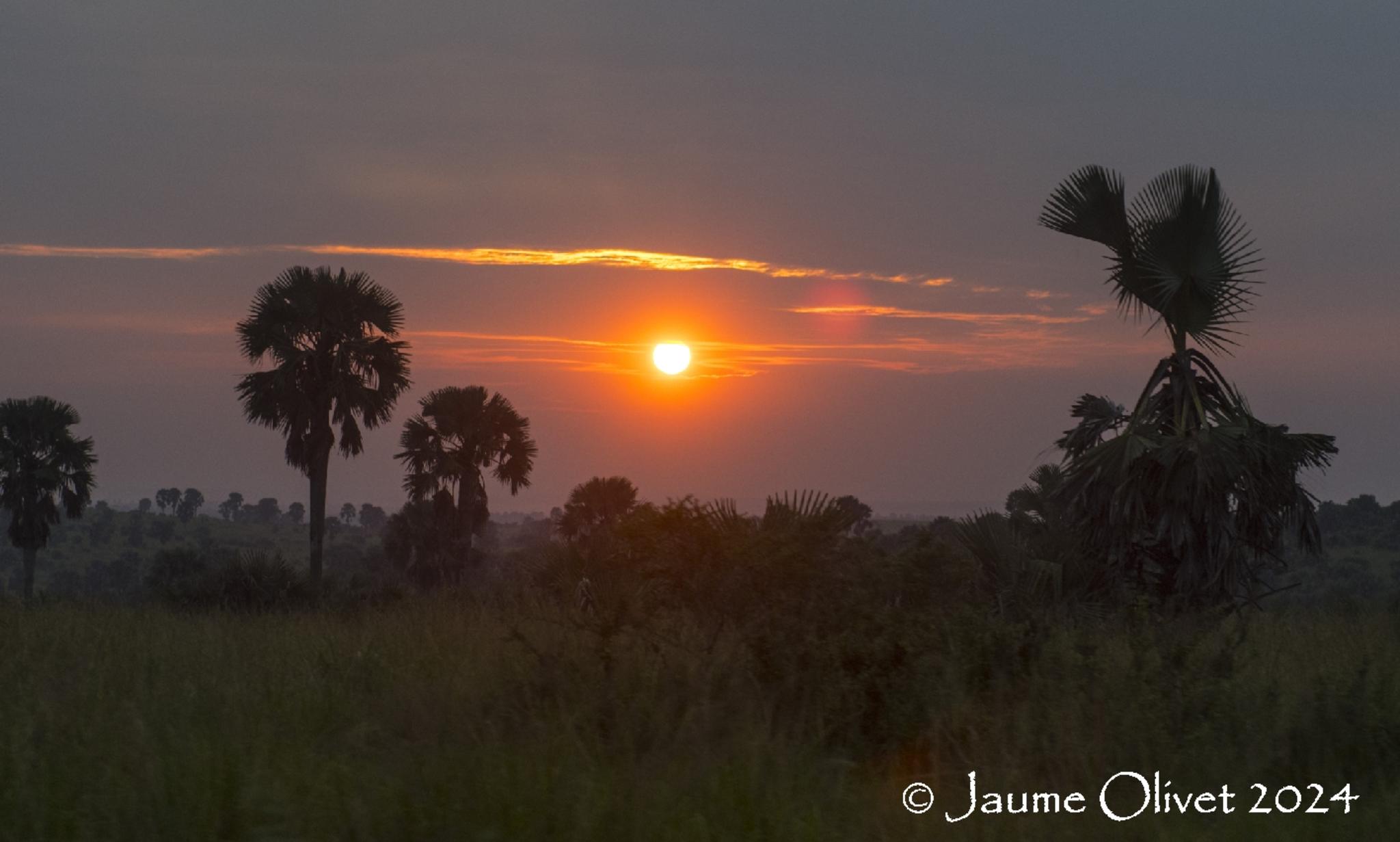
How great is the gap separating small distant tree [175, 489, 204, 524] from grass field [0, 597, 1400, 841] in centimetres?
13170

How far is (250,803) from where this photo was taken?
4.85 meters

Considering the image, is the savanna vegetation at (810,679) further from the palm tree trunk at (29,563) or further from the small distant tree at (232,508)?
the small distant tree at (232,508)

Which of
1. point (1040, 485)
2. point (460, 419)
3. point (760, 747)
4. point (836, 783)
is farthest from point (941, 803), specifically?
point (460, 419)

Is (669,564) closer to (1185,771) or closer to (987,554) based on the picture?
(1185,771)

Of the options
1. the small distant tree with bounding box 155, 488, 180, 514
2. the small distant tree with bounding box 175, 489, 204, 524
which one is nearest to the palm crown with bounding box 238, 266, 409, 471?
the small distant tree with bounding box 175, 489, 204, 524

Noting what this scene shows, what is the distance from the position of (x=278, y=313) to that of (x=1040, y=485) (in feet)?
70.3

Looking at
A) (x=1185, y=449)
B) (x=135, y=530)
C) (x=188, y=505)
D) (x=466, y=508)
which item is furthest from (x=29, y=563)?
(x=188, y=505)

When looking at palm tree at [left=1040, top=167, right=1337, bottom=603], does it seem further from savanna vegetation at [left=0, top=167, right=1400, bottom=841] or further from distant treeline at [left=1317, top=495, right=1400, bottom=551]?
distant treeline at [left=1317, top=495, right=1400, bottom=551]

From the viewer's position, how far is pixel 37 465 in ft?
157

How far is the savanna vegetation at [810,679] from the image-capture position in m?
5.26

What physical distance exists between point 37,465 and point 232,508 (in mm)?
134455

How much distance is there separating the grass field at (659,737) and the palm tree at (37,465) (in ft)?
142

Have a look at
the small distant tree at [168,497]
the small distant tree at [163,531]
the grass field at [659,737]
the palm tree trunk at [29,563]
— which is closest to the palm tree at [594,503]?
the palm tree trunk at [29,563]

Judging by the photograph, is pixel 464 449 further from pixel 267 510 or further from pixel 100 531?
pixel 267 510
